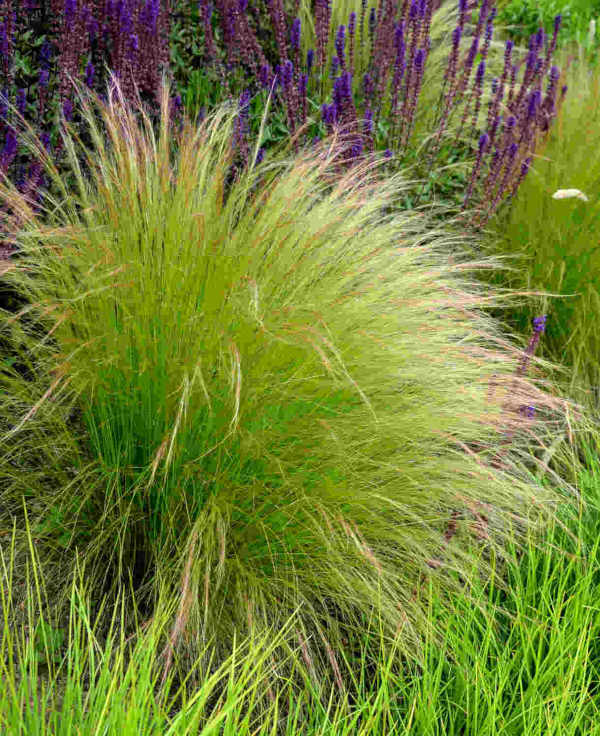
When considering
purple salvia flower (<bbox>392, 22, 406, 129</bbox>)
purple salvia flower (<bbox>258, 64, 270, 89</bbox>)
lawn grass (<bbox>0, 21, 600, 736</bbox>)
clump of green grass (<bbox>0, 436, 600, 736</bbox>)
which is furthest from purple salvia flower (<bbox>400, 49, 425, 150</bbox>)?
clump of green grass (<bbox>0, 436, 600, 736</bbox>)

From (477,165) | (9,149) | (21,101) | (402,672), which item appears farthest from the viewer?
(477,165)

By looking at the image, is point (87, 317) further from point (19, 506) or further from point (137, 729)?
point (137, 729)

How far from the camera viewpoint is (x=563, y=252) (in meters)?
3.25

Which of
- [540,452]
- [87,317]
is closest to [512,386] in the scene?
[540,452]

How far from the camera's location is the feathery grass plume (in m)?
1.94

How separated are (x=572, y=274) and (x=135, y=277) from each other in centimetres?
190

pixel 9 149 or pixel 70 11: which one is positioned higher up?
pixel 70 11

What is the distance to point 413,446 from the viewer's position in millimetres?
2139

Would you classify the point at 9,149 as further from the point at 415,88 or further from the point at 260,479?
the point at 415,88

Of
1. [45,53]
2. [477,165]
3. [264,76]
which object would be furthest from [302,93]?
[45,53]

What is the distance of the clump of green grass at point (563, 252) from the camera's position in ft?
10.5

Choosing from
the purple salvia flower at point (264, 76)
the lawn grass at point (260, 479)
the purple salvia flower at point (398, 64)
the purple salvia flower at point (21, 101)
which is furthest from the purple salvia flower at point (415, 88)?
the purple salvia flower at point (21, 101)

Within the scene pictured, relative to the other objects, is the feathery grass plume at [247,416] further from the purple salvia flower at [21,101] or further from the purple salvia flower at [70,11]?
the purple salvia flower at [21,101]

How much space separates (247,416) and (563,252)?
5.97 ft
